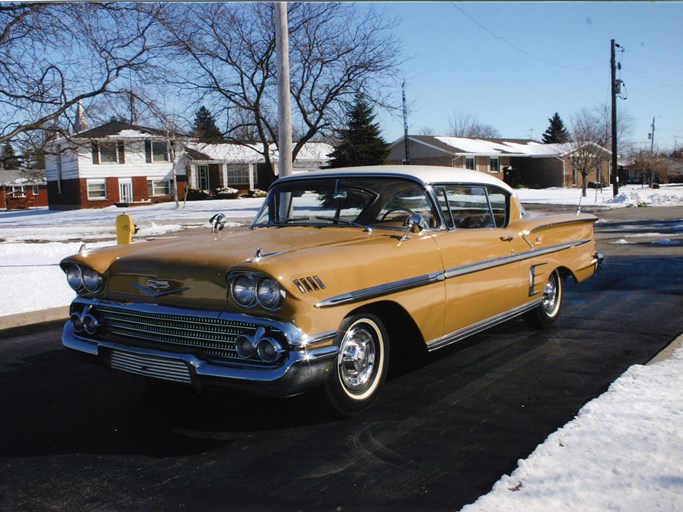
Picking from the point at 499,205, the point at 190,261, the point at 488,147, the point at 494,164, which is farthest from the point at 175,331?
the point at 488,147

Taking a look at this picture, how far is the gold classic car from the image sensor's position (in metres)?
3.61

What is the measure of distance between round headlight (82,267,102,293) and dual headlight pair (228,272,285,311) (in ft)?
3.74

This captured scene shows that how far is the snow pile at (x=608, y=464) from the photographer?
2840mm

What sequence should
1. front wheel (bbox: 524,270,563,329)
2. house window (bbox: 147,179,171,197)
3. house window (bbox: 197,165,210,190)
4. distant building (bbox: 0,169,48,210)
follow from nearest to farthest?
front wheel (bbox: 524,270,563,329)
house window (bbox: 147,179,171,197)
house window (bbox: 197,165,210,190)
distant building (bbox: 0,169,48,210)

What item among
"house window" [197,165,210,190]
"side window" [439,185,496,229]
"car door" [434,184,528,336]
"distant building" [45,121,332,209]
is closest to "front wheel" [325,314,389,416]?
"car door" [434,184,528,336]

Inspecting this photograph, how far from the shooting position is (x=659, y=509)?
109 inches

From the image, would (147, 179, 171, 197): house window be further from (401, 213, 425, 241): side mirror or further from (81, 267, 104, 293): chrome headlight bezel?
(401, 213, 425, 241): side mirror

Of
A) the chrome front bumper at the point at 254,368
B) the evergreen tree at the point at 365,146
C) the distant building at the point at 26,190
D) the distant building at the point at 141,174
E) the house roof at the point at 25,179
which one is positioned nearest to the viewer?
the chrome front bumper at the point at 254,368

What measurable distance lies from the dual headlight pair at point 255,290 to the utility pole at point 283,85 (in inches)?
266

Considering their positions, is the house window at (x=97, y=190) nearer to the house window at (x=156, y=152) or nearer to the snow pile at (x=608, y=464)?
the house window at (x=156, y=152)

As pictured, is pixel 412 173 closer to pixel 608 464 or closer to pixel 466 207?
pixel 466 207

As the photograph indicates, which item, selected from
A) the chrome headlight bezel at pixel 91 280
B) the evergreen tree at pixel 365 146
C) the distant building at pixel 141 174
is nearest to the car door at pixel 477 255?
the chrome headlight bezel at pixel 91 280

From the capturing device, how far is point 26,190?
68688 mm

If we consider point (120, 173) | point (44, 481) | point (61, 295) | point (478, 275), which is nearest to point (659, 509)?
point (478, 275)
